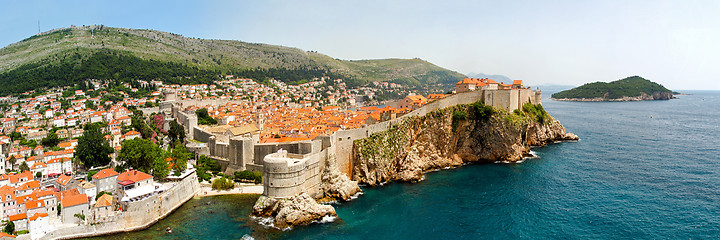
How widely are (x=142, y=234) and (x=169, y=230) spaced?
1230 mm

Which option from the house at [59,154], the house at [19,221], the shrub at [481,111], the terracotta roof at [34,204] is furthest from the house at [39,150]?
the shrub at [481,111]

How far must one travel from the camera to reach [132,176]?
23250mm

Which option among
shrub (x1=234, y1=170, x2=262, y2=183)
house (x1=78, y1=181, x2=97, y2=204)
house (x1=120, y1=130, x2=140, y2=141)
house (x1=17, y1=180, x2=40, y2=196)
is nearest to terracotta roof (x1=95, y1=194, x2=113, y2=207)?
house (x1=78, y1=181, x2=97, y2=204)

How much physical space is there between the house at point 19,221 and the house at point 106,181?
4.01 metres

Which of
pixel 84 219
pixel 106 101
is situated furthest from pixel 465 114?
pixel 106 101

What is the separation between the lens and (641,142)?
42594 millimetres

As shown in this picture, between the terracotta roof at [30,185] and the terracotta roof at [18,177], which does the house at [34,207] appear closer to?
the terracotta roof at [30,185]

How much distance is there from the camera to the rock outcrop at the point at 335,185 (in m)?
24.7

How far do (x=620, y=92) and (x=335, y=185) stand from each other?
11909 cm

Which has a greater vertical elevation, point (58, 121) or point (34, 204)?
point (58, 121)

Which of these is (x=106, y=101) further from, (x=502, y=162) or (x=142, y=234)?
(x=502, y=162)

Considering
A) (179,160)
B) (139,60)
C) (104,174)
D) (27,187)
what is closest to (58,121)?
(179,160)

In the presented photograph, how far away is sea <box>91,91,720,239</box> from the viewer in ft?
65.6

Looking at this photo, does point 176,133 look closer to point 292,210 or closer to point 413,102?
point 292,210
